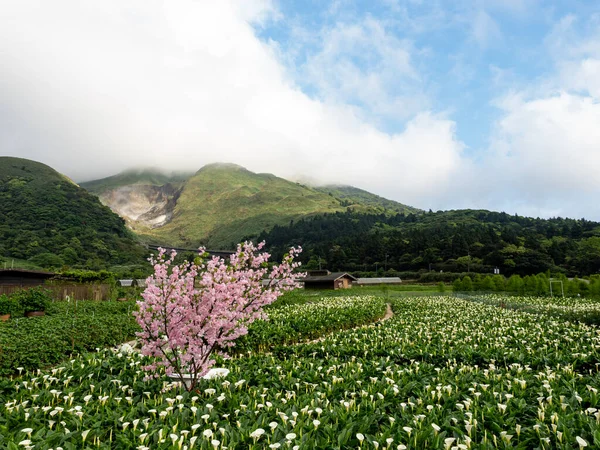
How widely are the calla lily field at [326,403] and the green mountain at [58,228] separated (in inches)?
3659

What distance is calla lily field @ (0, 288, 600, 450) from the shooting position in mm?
5336

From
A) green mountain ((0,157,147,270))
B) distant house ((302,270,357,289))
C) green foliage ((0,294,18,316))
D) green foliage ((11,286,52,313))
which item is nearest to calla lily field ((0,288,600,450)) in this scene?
green foliage ((0,294,18,316))

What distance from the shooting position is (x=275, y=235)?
567ft

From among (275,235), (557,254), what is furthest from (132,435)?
(275,235)

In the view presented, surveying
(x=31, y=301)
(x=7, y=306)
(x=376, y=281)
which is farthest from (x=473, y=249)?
(x=7, y=306)

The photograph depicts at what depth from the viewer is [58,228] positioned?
4417 inches

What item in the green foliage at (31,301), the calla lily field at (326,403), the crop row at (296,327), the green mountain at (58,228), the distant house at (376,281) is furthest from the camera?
the green mountain at (58,228)

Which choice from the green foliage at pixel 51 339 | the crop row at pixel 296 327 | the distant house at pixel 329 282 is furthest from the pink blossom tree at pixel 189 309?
the distant house at pixel 329 282

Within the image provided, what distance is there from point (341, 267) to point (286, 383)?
109 meters

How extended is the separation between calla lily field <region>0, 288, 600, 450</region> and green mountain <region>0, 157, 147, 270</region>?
92.9 meters

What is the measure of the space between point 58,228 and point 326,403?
5053 inches

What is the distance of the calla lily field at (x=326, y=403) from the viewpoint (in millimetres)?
5336

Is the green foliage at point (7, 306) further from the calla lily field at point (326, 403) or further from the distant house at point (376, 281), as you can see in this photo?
the distant house at point (376, 281)

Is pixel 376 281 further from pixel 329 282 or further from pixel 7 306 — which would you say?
pixel 7 306
